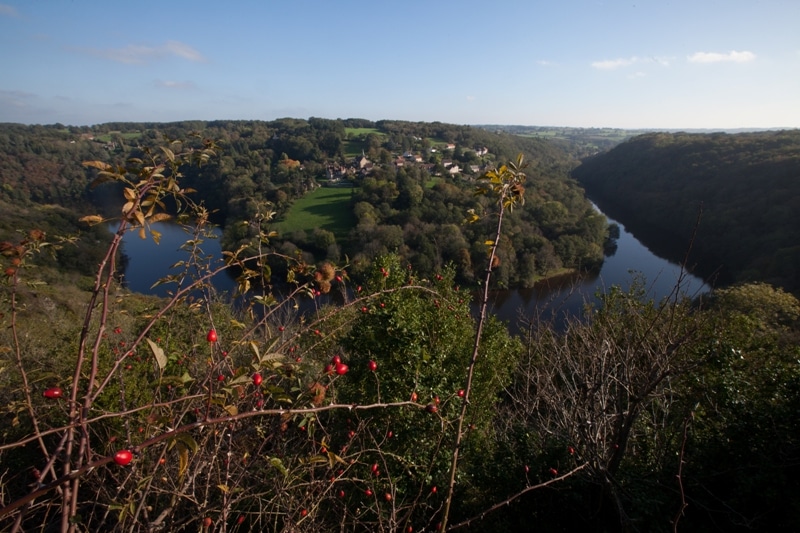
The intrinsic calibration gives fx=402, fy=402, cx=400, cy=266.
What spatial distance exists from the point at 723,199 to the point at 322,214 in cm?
3454

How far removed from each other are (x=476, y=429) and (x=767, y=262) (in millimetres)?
27095

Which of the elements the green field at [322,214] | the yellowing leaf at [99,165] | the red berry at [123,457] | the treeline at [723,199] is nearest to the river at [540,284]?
the treeline at [723,199]

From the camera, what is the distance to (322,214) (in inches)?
1501

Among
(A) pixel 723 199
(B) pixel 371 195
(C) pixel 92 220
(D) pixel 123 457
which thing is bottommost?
(B) pixel 371 195

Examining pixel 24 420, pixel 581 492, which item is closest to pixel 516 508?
pixel 581 492

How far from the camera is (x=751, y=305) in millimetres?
11812

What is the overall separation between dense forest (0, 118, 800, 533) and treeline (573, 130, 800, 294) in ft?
45.7

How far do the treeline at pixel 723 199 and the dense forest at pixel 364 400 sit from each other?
13.9 m

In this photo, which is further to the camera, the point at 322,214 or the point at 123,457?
the point at 322,214

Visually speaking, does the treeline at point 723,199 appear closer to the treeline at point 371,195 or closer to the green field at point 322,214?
the treeline at point 371,195

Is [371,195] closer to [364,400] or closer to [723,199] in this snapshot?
[723,199]

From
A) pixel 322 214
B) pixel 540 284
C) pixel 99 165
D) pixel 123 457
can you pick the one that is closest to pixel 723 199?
pixel 540 284

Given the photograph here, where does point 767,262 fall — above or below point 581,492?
below

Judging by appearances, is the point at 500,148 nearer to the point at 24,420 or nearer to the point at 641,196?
the point at 641,196
